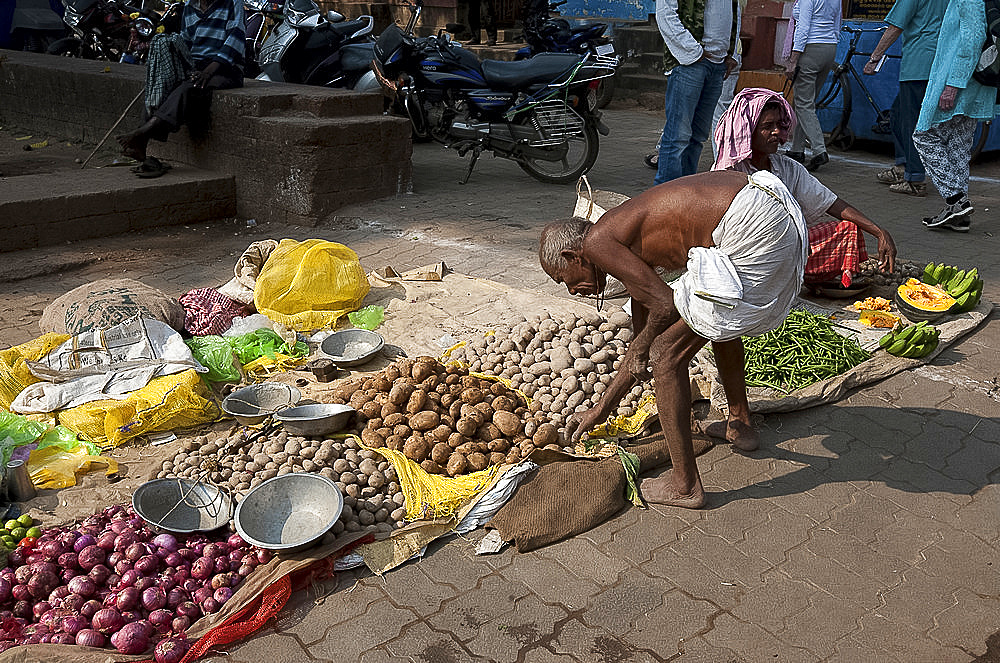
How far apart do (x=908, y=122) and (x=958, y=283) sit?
9.11 feet

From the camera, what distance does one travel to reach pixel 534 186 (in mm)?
7562

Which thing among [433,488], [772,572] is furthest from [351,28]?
[772,572]

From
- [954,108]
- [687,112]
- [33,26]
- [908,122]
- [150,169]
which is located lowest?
[150,169]

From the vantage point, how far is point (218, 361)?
4.14 meters

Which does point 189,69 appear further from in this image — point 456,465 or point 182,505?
point 456,465

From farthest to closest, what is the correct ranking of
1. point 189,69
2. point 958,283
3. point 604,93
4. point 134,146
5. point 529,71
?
point 604,93 → point 529,71 → point 189,69 → point 134,146 → point 958,283

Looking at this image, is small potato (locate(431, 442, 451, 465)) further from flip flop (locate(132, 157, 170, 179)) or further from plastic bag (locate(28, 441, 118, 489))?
flip flop (locate(132, 157, 170, 179))

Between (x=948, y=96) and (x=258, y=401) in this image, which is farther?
(x=948, y=96)

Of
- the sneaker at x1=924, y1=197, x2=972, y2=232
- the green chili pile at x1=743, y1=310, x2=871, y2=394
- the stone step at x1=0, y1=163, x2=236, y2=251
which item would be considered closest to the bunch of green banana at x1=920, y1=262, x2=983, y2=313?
the green chili pile at x1=743, y1=310, x2=871, y2=394

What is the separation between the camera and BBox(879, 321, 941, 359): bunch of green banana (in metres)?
4.16

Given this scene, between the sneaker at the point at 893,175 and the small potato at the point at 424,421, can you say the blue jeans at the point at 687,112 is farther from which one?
the small potato at the point at 424,421

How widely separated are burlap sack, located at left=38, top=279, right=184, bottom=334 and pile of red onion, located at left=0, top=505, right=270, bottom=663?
1.49m

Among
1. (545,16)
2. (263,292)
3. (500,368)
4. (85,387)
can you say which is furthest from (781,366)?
(545,16)

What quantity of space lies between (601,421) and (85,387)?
2.25 m
